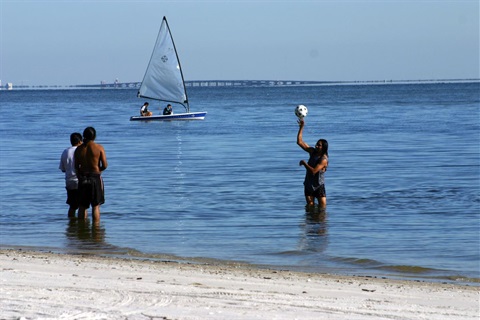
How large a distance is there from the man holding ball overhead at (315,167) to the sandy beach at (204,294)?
427cm

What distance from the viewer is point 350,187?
19.5m

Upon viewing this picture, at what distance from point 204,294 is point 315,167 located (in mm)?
6714

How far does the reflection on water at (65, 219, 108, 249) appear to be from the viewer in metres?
12.6

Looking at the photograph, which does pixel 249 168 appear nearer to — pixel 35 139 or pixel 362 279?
pixel 362 279

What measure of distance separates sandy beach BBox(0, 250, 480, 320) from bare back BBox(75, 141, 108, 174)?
8.94 ft

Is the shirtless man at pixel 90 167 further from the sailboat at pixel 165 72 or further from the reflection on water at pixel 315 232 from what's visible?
the sailboat at pixel 165 72

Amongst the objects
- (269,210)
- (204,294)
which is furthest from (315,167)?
(204,294)

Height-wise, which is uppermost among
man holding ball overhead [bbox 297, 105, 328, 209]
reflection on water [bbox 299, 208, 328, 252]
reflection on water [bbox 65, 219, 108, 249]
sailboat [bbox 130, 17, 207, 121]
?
sailboat [bbox 130, 17, 207, 121]

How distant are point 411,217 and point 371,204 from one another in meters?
1.69

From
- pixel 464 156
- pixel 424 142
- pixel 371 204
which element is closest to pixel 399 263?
pixel 371 204

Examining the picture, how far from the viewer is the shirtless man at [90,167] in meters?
13.1

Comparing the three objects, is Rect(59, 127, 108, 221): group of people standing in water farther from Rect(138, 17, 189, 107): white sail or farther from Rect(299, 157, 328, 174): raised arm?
Rect(138, 17, 189, 107): white sail

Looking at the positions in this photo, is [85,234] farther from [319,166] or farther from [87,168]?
[319,166]

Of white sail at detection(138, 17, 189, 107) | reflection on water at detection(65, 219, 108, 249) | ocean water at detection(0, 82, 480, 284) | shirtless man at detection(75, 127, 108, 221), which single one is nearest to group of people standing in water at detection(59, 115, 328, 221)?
shirtless man at detection(75, 127, 108, 221)
